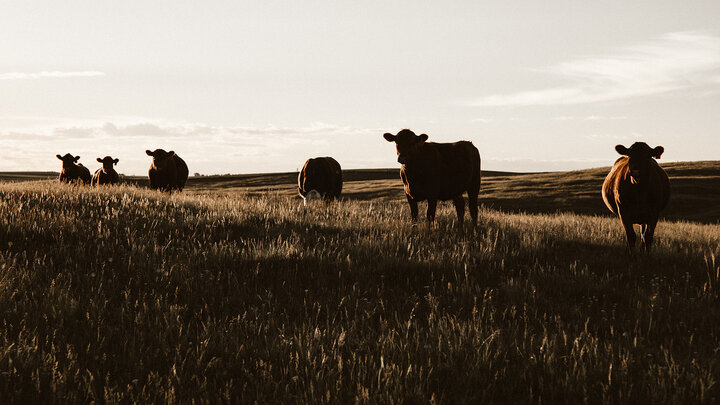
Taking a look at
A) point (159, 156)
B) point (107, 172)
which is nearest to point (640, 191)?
point (159, 156)

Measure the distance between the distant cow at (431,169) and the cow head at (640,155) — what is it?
3923mm

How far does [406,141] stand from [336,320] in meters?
6.93

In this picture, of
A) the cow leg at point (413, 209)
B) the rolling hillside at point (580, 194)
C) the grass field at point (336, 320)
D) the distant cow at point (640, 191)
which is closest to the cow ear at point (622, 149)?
the distant cow at point (640, 191)

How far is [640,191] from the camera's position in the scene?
9578 millimetres

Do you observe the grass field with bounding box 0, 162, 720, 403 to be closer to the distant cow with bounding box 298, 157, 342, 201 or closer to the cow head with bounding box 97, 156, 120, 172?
the distant cow with bounding box 298, 157, 342, 201

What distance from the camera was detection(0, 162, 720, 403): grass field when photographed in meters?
3.54

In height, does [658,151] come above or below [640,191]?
above

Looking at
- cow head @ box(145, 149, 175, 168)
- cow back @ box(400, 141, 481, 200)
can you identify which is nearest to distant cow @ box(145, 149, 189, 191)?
cow head @ box(145, 149, 175, 168)

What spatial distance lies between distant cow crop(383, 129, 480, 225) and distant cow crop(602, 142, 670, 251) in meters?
3.69

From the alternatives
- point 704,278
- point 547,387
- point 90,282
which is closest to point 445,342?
point 547,387

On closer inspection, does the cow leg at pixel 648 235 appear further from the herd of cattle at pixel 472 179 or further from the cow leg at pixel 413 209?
the cow leg at pixel 413 209

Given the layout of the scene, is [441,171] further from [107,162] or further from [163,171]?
[107,162]

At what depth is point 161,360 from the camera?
3.95 metres

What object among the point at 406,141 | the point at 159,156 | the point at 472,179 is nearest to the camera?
the point at 406,141
